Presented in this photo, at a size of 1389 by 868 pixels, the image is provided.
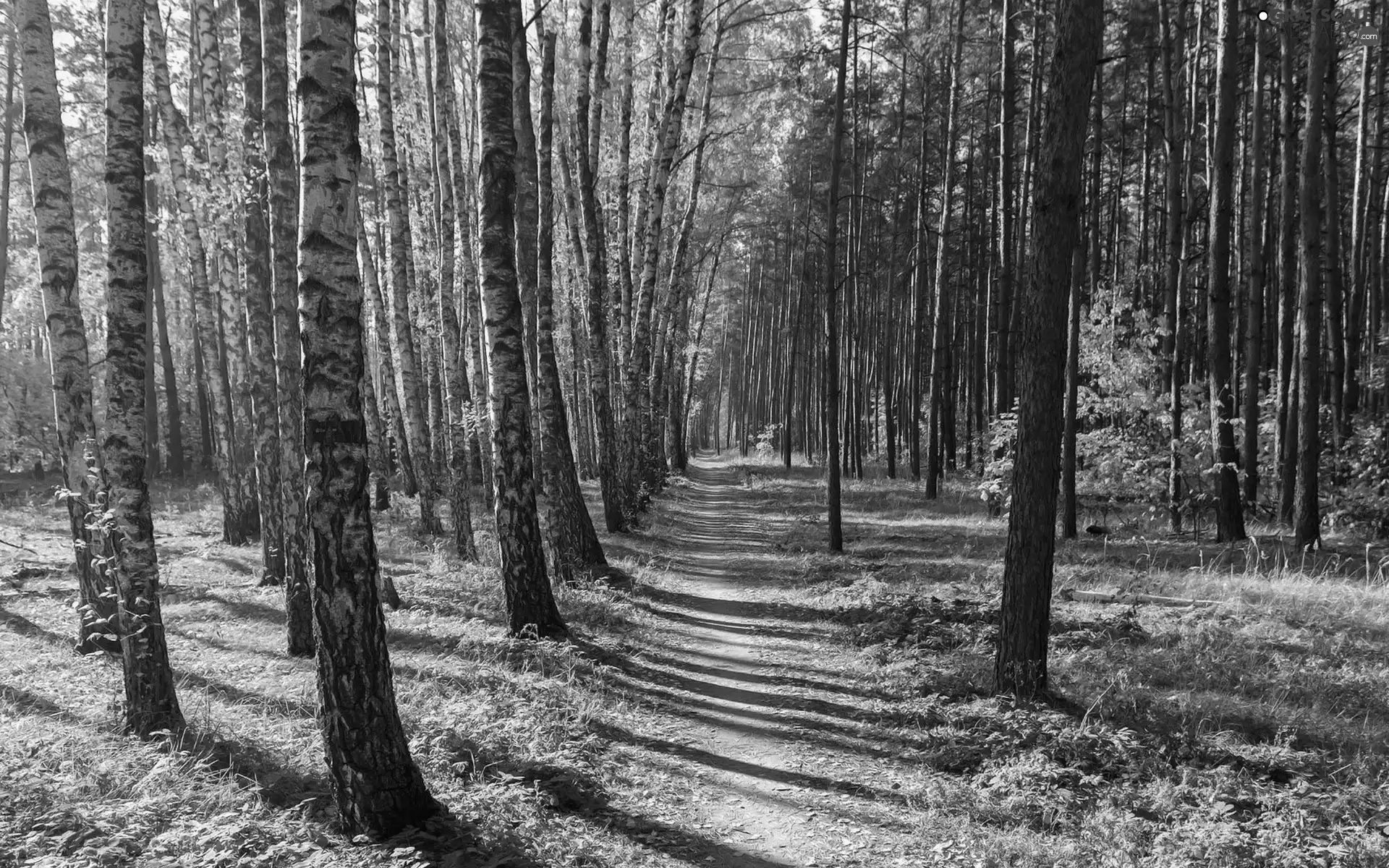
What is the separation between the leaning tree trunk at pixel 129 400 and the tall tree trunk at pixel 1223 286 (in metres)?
12.7

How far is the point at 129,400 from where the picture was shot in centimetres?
520

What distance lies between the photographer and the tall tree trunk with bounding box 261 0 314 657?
665cm

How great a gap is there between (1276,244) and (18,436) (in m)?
38.2

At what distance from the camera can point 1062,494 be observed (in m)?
13.4

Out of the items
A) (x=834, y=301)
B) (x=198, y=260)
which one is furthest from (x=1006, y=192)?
(x=198, y=260)

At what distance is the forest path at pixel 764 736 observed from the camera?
421cm

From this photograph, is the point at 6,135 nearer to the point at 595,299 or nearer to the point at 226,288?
the point at 226,288

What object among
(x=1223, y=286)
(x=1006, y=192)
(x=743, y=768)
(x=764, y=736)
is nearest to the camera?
(x=743, y=768)

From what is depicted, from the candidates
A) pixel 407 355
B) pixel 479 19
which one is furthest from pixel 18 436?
pixel 479 19

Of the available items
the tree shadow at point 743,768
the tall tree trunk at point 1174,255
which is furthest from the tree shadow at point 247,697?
the tall tree trunk at point 1174,255

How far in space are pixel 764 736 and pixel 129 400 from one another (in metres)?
5.30

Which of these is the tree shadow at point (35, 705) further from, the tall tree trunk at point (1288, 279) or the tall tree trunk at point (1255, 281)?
the tall tree trunk at point (1288, 279)

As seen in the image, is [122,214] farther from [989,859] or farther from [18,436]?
[18,436]

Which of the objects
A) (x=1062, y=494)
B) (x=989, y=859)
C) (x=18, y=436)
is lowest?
(x=989, y=859)
